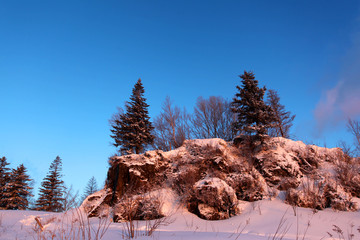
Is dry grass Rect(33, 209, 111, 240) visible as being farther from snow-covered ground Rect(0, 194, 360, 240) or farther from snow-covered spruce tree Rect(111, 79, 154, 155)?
snow-covered spruce tree Rect(111, 79, 154, 155)

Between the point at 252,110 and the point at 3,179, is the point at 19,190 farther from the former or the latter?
the point at 252,110

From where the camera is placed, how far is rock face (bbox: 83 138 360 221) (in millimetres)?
9398

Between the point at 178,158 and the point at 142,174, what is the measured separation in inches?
116

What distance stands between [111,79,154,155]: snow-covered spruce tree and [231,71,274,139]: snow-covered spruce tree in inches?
350

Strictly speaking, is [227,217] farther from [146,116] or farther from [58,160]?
[58,160]

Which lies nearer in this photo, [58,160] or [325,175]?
[325,175]

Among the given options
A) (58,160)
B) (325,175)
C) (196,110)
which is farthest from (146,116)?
(58,160)

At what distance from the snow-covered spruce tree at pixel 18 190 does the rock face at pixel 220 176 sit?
16.5 meters

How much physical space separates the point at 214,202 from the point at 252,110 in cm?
833

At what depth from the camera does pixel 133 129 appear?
718 inches

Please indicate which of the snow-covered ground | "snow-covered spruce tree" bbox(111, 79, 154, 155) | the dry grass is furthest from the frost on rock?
"snow-covered spruce tree" bbox(111, 79, 154, 155)

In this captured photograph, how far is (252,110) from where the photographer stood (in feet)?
48.1

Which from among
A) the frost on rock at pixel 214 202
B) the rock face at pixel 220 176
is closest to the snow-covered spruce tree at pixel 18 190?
the rock face at pixel 220 176

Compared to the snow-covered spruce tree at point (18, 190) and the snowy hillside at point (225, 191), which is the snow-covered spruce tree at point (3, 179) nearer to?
the snow-covered spruce tree at point (18, 190)
